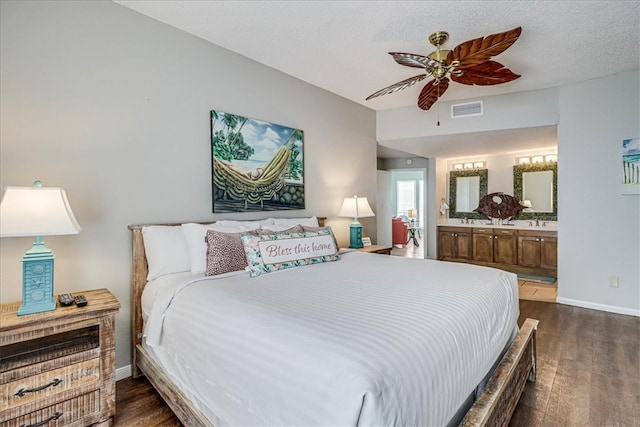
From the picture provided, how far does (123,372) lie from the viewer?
7.72 feet

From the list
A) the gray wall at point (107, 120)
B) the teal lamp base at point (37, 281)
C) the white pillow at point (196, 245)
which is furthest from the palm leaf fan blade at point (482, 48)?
the teal lamp base at point (37, 281)

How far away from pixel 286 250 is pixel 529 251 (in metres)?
4.63

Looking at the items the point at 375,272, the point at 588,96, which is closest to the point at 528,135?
the point at 588,96

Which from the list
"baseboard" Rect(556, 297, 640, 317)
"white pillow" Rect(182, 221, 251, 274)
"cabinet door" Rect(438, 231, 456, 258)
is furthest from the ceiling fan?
"cabinet door" Rect(438, 231, 456, 258)

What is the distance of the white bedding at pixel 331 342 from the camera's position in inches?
39.4

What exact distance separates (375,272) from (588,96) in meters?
3.50

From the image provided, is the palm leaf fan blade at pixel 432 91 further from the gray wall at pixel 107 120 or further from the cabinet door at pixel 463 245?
the cabinet door at pixel 463 245

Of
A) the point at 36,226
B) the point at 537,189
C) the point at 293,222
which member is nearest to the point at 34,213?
the point at 36,226

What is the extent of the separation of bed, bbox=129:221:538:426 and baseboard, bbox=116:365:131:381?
114 millimetres

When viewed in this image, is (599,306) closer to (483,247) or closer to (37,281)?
(483,247)

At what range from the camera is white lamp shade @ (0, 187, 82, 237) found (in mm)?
1583

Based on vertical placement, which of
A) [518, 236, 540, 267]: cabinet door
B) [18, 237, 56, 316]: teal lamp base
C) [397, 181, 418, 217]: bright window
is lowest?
[518, 236, 540, 267]: cabinet door

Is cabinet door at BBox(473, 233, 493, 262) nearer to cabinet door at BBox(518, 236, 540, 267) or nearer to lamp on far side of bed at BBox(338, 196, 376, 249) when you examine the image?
cabinet door at BBox(518, 236, 540, 267)

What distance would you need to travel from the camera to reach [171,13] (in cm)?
245
